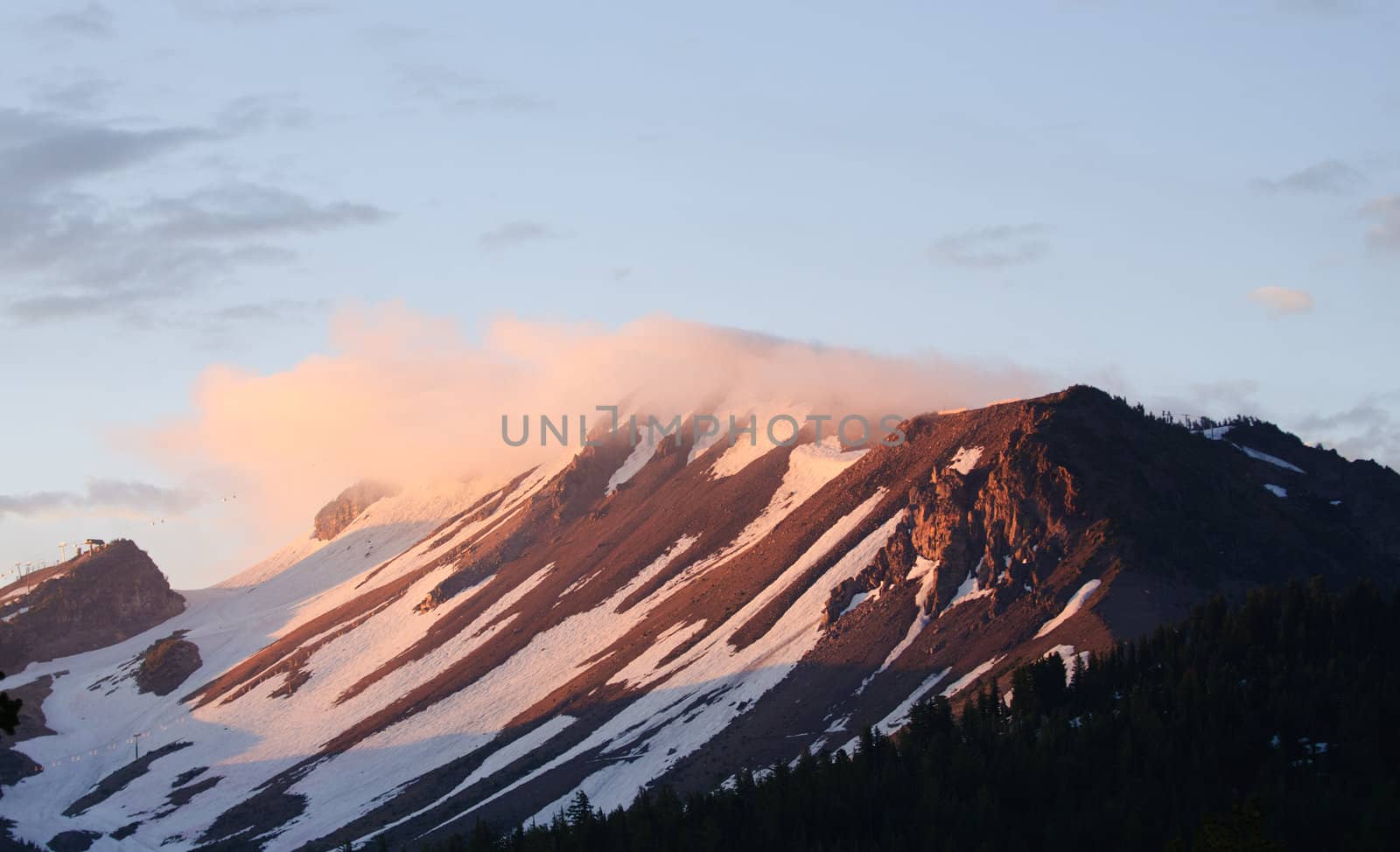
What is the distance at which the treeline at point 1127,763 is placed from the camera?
119m

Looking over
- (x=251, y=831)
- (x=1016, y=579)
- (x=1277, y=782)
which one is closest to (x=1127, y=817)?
(x=1277, y=782)

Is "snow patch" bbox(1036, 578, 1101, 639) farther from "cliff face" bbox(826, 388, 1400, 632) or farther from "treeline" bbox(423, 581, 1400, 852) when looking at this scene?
"treeline" bbox(423, 581, 1400, 852)

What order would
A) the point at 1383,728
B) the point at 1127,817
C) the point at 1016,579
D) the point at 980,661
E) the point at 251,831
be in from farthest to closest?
the point at 251,831, the point at 1016,579, the point at 980,661, the point at 1383,728, the point at 1127,817

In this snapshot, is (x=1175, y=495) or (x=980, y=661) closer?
(x=980, y=661)

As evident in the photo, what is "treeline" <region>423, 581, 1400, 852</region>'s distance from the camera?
119 m

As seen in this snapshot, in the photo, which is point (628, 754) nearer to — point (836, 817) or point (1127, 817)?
point (836, 817)

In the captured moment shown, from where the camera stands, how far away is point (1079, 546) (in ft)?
596

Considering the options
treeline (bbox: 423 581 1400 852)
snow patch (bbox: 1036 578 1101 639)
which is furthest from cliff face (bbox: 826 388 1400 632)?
treeline (bbox: 423 581 1400 852)

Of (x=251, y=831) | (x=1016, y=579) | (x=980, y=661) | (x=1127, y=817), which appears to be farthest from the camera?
(x=251, y=831)

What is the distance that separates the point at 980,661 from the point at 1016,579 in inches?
661

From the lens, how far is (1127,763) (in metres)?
126

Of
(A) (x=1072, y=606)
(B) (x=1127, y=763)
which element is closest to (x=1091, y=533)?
(A) (x=1072, y=606)

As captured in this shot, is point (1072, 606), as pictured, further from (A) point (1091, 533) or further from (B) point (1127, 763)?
(B) point (1127, 763)

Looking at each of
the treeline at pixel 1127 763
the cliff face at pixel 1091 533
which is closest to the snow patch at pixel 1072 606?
the cliff face at pixel 1091 533
